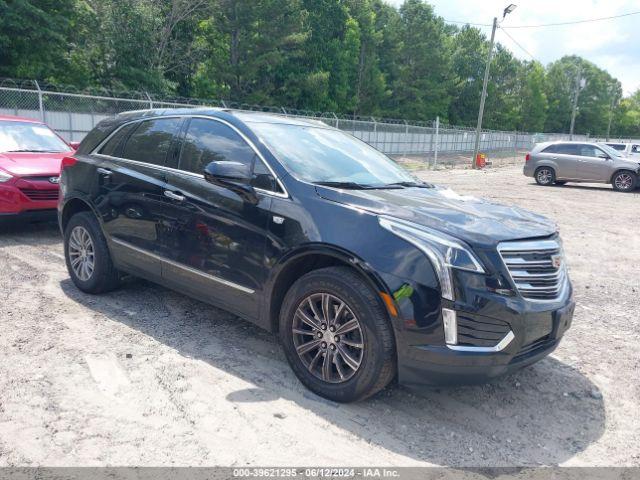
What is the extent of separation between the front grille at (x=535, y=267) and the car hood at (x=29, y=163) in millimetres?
6369

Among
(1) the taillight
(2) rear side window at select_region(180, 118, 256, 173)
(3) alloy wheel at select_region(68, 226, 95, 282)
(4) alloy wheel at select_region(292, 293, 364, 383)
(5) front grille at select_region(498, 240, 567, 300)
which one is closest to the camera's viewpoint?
(5) front grille at select_region(498, 240, 567, 300)

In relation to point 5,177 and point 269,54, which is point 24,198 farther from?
point 269,54

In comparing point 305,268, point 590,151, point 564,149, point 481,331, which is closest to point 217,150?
point 305,268

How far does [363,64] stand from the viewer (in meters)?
48.2

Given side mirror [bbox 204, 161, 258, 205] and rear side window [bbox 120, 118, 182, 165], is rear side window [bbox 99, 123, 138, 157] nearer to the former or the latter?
rear side window [bbox 120, 118, 182, 165]

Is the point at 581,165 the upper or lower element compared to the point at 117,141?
lower

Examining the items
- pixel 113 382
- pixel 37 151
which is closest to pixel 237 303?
pixel 113 382

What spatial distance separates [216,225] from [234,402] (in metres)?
1.28

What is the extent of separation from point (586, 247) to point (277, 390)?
6985 millimetres

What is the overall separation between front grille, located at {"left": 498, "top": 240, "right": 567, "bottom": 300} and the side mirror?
1706 millimetres

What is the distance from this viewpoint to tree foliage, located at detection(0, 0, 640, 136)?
24953 millimetres

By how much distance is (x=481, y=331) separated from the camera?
296 centimetres

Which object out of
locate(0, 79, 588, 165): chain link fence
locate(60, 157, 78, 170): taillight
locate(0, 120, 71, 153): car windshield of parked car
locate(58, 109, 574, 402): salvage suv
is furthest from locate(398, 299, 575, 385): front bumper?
locate(0, 79, 588, 165): chain link fence

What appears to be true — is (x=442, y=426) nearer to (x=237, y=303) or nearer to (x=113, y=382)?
(x=237, y=303)
